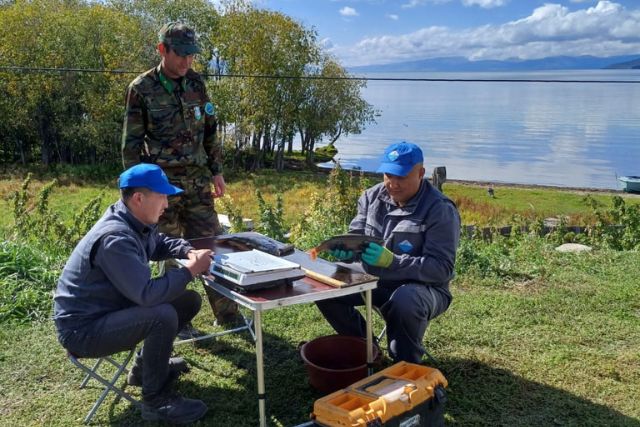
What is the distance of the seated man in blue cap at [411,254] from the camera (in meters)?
3.07

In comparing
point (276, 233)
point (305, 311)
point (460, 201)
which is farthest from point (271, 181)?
point (305, 311)

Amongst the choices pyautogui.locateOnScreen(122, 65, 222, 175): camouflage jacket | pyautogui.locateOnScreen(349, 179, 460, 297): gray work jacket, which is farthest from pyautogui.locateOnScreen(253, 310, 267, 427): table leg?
pyautogui.locateOnScreen(122, 65, 222, 175): camouflage jacket

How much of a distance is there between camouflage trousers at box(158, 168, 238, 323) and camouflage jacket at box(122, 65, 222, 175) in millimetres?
62

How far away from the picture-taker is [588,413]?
311 centimetres

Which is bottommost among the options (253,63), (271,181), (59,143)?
(271,181)

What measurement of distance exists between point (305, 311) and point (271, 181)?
24.7m

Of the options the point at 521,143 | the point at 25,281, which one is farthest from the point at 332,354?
the point at 521,143

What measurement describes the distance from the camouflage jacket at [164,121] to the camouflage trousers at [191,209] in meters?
0.06

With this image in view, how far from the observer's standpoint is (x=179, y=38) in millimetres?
3674

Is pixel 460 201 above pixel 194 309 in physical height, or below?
below

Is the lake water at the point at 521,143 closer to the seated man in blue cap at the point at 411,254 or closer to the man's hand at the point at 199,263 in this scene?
the seated man in blue cap at the point at 411,254

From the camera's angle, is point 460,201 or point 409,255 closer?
point 409,255

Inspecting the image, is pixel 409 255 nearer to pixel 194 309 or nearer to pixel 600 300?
pixel 194 309

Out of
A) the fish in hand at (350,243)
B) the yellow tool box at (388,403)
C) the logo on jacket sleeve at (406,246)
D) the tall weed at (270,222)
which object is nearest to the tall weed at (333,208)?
the tall weed at (270,222)
